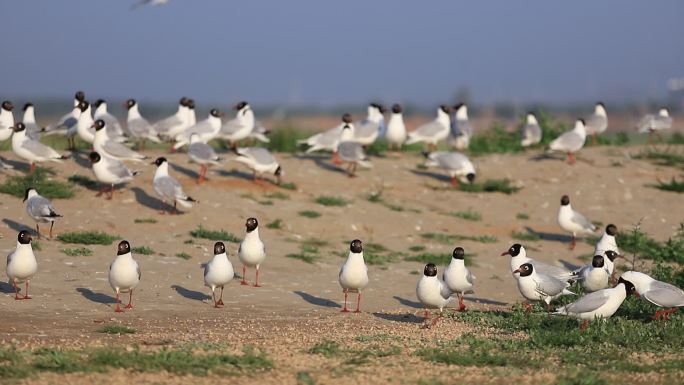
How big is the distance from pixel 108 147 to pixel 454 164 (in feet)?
21.8

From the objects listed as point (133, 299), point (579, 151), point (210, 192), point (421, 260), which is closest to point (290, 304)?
point (133, 299)

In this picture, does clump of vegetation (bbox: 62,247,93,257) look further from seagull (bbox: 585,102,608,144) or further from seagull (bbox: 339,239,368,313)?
seagull (bbox: 585,102,608,144)

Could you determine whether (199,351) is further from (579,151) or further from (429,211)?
(579,151)

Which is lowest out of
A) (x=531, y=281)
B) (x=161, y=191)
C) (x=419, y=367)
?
(x=419, y=367)

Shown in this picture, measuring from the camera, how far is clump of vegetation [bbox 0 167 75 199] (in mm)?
17453

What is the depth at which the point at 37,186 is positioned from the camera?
17.7 m

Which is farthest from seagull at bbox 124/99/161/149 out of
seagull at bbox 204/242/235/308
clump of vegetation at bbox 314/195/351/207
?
seagull at bbox 204/242/235/308

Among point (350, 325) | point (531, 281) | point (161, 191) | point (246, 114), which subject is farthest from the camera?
point (246, 114)

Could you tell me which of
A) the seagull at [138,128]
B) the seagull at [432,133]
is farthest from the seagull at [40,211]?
the seagull at [432,133]

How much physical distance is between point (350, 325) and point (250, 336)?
4.52ft

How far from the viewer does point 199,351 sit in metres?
8.99

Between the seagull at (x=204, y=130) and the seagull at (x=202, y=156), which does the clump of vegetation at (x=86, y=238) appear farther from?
the seagull at (x=204, y=130)

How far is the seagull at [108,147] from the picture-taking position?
1927 cm

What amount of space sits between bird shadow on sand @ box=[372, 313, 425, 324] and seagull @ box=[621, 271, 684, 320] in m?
2.27
